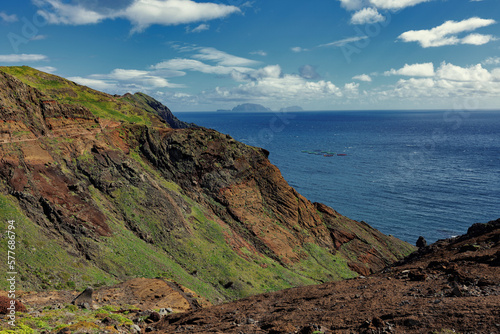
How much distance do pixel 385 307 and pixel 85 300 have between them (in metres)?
20.7

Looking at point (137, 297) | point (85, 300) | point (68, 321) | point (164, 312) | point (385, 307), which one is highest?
point (385, 307)

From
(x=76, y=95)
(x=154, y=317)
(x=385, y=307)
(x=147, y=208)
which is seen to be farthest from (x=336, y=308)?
(x=76, y=95)

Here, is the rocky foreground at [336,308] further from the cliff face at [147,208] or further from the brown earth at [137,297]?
the cliff face at [147,208]

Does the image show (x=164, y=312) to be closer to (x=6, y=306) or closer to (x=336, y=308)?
(x=6, y=306)

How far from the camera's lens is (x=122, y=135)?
54.1 metres

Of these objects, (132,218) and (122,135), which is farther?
(122,135)

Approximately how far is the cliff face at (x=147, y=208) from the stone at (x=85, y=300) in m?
4.88

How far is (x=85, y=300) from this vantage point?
78.0ft

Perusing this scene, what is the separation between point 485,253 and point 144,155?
47820mm

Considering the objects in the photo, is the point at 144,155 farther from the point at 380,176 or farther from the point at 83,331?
the point at 380,176

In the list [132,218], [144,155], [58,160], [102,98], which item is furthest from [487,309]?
[102,98]

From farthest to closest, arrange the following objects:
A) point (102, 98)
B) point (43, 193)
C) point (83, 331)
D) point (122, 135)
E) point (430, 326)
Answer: point (102, 98) → point (122, 135) → point (43, 193) → point (83, 331) → point (430, 326)

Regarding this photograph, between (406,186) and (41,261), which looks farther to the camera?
(406,186)

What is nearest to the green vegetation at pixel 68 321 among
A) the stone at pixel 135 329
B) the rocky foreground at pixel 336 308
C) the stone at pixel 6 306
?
the rocky foreground at pixel 336 308
